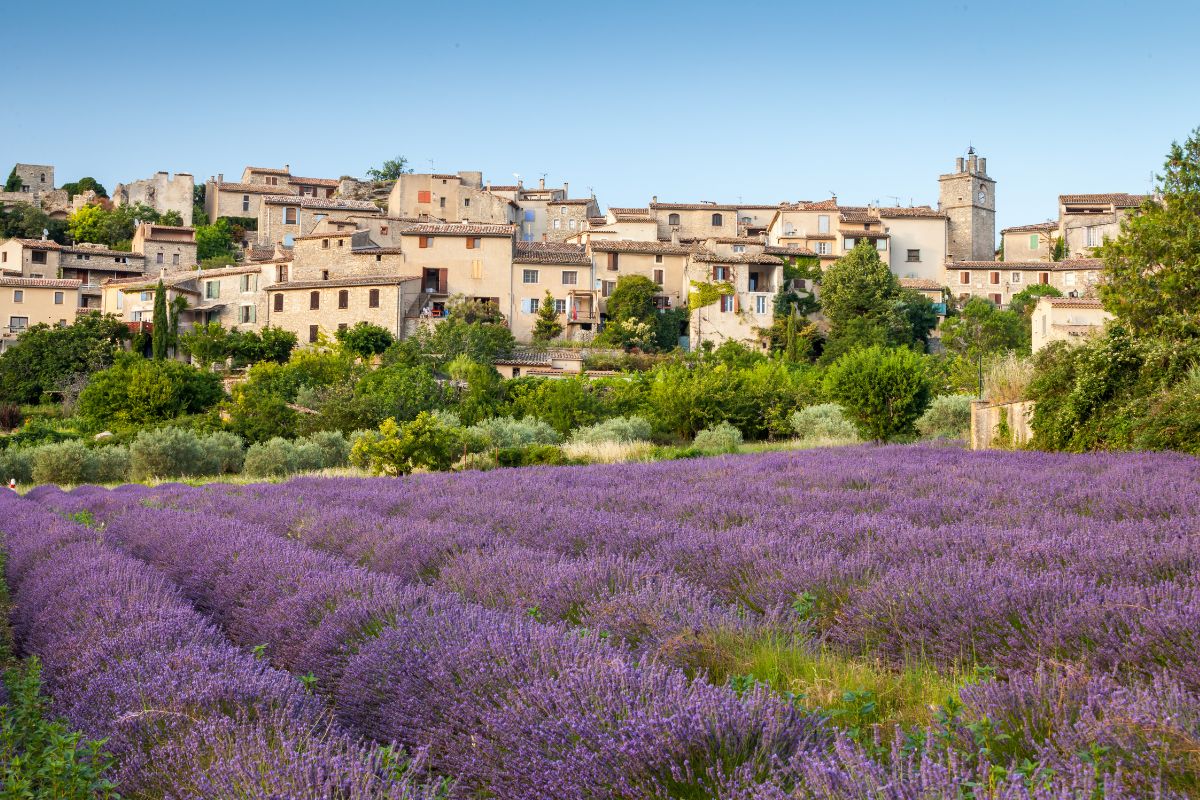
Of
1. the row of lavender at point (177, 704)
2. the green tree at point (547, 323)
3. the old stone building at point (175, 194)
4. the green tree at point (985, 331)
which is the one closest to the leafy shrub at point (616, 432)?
the row of lavender at point (177, 704)

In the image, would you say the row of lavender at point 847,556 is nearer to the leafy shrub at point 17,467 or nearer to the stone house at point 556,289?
the leafy shrub at point 17,467

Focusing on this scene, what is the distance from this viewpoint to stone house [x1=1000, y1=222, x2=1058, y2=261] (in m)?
68.7

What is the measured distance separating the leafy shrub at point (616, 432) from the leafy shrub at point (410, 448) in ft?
22.7

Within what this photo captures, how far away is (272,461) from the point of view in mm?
23734

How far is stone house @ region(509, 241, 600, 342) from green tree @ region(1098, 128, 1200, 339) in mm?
40067

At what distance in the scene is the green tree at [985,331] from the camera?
5294 centimetres

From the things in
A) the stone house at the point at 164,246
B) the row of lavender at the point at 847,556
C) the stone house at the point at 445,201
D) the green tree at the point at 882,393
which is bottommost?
the row of lavender at the point at 847,556

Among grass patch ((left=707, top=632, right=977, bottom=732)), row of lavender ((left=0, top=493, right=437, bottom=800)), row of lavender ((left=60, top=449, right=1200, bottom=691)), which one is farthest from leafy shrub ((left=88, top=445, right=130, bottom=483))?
grass patch ((left=707, top=632, right=977, bottom=732))

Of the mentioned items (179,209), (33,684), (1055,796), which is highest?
(179,209)

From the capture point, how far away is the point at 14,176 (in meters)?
92.1

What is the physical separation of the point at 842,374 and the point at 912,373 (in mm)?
1679

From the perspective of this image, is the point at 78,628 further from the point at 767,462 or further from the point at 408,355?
the point at 408,355

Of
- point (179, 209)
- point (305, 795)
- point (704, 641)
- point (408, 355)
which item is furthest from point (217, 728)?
point (179, 209)

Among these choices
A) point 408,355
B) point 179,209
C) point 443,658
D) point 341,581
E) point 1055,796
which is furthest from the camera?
point 179,209
